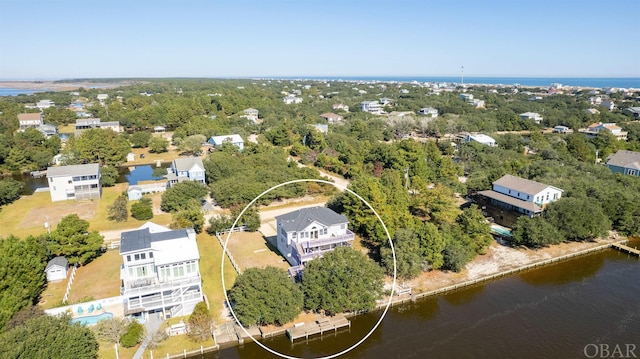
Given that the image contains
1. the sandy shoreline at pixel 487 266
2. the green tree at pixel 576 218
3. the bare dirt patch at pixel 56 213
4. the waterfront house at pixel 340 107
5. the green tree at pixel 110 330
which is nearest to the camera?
the green tree at pixel 110 330

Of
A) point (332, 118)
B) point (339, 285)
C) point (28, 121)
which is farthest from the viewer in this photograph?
point (332, 118)

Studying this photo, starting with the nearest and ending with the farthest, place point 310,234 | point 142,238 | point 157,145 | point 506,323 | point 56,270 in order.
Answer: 1. point 506,323
2. point 142,238
3. point 56,270
4. point 310,234
5. point 157,145

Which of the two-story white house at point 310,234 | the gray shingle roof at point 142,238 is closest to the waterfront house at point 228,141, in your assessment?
the two-story white house at point 310,234

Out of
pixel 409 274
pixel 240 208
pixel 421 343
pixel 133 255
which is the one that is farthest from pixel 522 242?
pixel 133 255

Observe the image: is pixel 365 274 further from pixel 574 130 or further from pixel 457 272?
pixel 574 130

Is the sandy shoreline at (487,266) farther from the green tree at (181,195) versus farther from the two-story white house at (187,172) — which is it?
the two-story white house at (187,172)

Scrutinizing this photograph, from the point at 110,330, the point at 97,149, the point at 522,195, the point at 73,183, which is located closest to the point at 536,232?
the point at 522,195

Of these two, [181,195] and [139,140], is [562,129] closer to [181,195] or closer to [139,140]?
[181,195]
